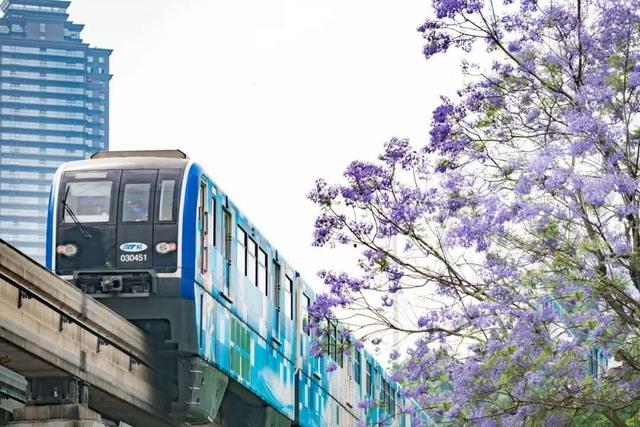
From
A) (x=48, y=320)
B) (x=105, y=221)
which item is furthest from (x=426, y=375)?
(x=48, y=320)

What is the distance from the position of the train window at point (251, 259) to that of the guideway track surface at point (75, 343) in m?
3.06

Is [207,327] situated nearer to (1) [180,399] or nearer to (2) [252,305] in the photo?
(1) [180,399]

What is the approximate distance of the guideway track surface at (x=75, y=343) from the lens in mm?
14000

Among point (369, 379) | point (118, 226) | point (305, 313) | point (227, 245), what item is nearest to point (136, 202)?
point (118, 226)

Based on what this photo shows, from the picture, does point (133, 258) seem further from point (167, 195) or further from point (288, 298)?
point (288, 298)

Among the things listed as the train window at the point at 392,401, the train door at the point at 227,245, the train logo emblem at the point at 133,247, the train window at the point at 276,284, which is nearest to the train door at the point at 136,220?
the train logo emblem at the point at 133,247

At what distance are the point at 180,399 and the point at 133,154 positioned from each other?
3277 mm

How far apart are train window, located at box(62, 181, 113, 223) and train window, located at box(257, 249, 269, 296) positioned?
11.9 feet

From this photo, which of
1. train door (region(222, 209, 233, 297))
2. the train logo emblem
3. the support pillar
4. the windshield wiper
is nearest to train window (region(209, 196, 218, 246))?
train door (region(222, 209, 233, 297))

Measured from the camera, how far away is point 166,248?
18.1m

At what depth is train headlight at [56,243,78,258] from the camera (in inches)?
723

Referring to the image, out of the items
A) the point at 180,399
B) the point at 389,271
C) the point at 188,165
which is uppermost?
the point at 188,165

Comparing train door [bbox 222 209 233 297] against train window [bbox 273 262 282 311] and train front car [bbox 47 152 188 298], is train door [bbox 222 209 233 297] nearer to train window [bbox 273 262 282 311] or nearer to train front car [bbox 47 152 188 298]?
train front car [bbox 47 152 188 298]

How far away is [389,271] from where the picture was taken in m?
17.7
